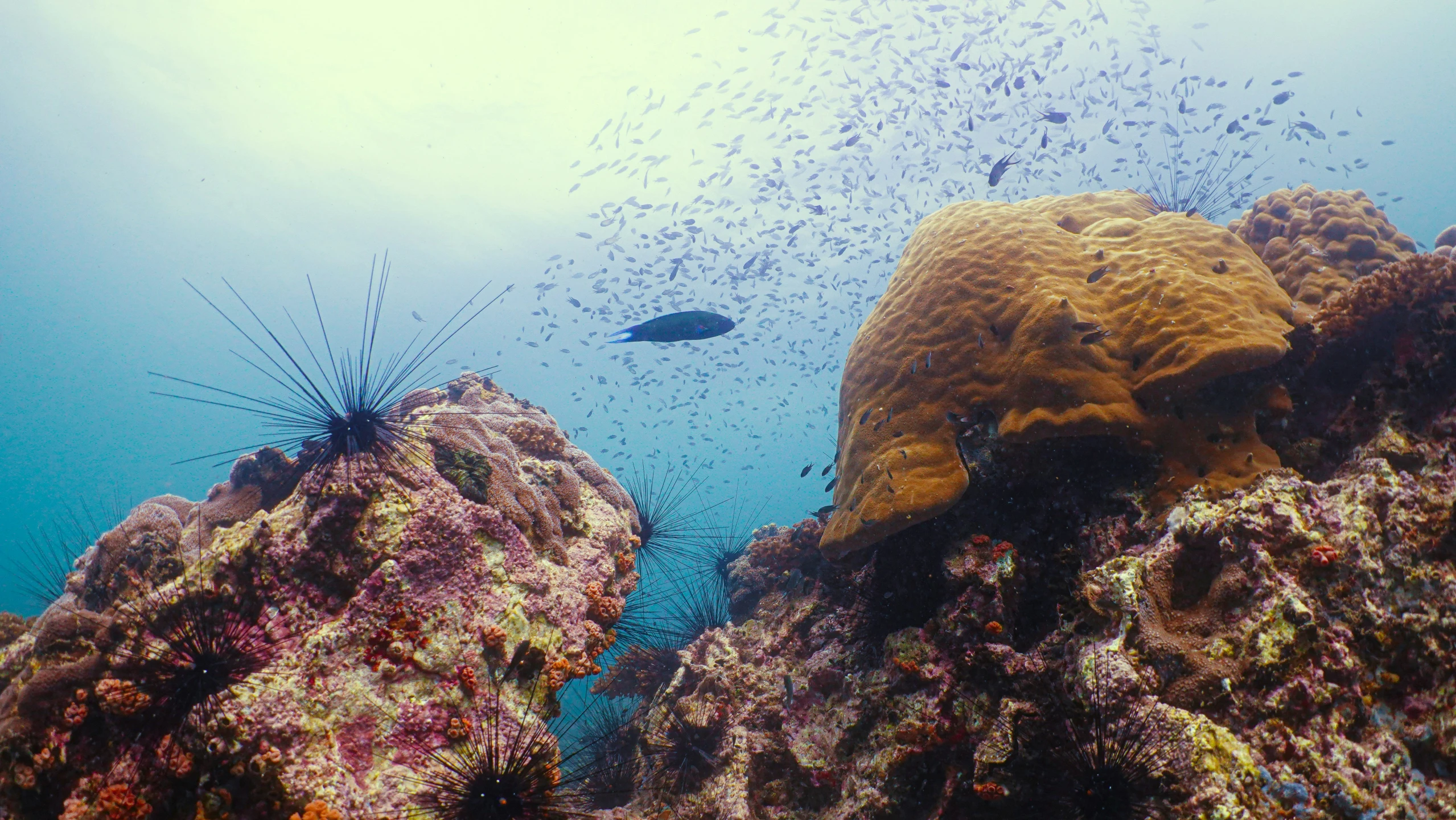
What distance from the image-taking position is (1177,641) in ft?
9.37

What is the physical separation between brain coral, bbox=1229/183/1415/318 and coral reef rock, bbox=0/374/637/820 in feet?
24.1

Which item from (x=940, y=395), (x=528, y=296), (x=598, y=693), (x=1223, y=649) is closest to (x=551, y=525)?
(x=598, y=693)

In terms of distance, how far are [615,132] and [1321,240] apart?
94.8 ft

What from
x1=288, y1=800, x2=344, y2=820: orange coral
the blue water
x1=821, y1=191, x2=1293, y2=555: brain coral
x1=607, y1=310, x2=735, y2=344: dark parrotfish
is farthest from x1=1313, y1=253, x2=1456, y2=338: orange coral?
the blue water

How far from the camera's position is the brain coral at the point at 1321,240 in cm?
500

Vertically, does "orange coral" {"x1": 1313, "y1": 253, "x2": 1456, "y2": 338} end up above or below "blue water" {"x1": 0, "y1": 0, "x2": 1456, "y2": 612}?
below

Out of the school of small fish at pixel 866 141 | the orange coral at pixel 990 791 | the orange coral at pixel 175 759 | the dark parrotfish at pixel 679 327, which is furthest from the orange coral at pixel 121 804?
the school of small fish at pixel 866 141

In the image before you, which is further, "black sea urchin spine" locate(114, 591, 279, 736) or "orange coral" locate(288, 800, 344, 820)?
"black sea urchin spine" locate(114, 591, 279, 736)

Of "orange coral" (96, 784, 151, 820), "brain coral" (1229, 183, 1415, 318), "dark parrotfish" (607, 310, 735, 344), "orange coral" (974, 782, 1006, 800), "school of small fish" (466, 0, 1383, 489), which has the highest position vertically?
"school of small fish" (466, 0, 1383, 489)

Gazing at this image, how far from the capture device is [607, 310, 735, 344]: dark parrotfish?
16.8 ft

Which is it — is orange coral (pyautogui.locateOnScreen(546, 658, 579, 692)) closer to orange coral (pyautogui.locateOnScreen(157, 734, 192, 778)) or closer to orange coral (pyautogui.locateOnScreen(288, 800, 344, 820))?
orange coral (pyautogui.locateOnScreen(288, 800, 344, 820))

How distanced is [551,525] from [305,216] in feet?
136

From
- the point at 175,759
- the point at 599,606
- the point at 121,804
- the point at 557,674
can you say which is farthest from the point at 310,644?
the point at 599,606

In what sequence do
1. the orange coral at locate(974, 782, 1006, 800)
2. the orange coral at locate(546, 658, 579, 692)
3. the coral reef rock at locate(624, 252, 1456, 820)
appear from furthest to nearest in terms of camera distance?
the orange coral at locate(546, 658, 579, 692)
the orange coral at locate(974, 782, 1006, 800)
the coral reef rock at locate(624, 252, 1456, 820)
